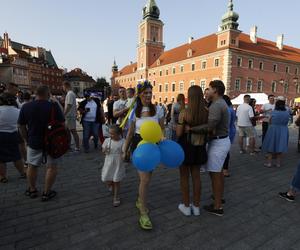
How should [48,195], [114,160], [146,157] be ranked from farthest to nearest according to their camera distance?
[48,195]
[114,160]
[146,157]

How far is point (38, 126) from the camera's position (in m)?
3.47

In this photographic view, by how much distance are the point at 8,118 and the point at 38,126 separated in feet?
3.82

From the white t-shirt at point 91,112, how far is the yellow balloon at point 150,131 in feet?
14.8

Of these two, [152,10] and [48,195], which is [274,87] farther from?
[48,195]

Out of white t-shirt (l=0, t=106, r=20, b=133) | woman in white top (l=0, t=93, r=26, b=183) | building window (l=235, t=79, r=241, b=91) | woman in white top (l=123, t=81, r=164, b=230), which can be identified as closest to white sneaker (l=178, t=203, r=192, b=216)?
woman in white top (l=123, t=81, r=164, b=230)

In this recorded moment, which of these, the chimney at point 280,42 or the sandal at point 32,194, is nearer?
the sandal at point 32,194

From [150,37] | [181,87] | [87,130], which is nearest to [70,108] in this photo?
[87,130]

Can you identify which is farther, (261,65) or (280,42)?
(280,42)

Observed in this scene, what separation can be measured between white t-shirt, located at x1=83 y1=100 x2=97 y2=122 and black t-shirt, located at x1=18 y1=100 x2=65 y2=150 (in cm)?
348

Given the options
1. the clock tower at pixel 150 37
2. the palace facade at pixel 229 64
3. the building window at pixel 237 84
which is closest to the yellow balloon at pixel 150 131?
the palace facade at pixel 229 64

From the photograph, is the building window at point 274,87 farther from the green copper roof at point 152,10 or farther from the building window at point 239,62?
the green copper roof at point 152,10

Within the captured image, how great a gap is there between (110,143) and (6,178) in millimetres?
2612

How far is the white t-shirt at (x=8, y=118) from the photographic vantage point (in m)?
4.12

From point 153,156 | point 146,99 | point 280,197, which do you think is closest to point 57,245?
point 153,156
